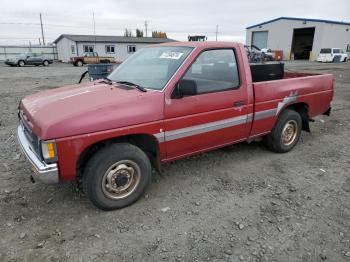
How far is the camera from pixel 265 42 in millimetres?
48531

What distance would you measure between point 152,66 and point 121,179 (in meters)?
1.60

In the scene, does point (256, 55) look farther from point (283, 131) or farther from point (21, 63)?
point (283, 131)

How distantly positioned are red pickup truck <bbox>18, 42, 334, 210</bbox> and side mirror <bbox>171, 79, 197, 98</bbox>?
1 cm

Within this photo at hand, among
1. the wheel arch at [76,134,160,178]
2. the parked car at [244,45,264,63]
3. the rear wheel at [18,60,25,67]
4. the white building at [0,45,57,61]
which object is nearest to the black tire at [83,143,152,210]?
the wheel arch at [76,134,160,178]

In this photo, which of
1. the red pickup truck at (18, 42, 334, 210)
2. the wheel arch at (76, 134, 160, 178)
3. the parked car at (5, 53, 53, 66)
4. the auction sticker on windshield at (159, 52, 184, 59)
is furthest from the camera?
the parked car at (5, 53, 53, 66)

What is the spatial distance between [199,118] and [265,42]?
48.8m

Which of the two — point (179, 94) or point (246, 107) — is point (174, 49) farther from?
point (246, 107)

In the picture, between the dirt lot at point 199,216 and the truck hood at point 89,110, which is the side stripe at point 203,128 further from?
the dirt lot at point 199,216

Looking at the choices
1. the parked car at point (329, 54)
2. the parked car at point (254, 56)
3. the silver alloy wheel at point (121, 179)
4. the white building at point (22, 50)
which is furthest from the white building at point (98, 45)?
the silver alloy wheel at point (121, 179)

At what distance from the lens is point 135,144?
374 cm

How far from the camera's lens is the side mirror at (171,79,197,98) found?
11.5ft

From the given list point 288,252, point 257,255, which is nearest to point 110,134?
point 257,255

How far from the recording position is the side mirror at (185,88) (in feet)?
11.5

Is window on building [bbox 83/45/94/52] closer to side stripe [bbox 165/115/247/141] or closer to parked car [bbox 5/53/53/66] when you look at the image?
parked car [bbox 5/53/53/66]
